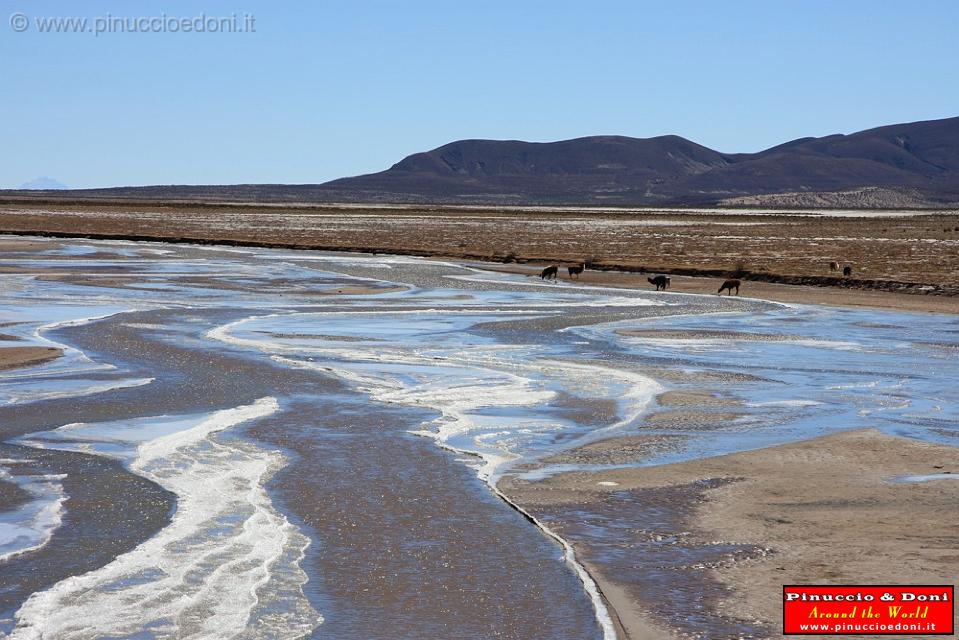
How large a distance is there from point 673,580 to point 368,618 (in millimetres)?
1973

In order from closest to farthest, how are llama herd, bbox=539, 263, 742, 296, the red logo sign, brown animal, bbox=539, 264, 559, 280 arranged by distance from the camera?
1. the red logo sign
2. llama herd, bbox=539, 263, 742, 296
3. brown animal, bbox=539, 264, 559, 280

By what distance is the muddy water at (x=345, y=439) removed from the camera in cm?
734

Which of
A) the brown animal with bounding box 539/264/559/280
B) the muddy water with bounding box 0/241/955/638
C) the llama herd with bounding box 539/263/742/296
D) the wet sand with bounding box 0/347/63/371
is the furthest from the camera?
the brown animal with bounding box 539/264/559/280

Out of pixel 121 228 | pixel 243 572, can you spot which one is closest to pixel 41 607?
pixel 243 572

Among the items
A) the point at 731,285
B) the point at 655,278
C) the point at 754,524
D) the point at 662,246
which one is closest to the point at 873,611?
the point at 754,524

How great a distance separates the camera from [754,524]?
9.00 m

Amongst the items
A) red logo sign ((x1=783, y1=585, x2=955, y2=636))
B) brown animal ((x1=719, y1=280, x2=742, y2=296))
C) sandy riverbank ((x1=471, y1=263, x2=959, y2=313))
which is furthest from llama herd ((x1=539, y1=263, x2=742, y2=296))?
red logo sign ((x1=783, y1=585, x2=955, y2=636))

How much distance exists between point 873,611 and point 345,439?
6499 mm

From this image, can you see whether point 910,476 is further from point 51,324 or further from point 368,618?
point 51,324

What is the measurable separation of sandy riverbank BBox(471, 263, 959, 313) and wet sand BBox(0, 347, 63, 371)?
1854 centimetres

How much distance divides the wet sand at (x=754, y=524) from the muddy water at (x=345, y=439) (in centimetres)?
19

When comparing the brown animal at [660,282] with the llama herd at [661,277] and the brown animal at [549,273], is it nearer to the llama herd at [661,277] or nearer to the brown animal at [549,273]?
the llama herd at [661,277]

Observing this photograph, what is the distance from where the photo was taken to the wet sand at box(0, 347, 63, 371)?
1717 cm

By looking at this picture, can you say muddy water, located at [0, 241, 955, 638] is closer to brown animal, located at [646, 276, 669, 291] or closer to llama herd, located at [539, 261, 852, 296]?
llama herd, located at [539, 261, 852, 296]
